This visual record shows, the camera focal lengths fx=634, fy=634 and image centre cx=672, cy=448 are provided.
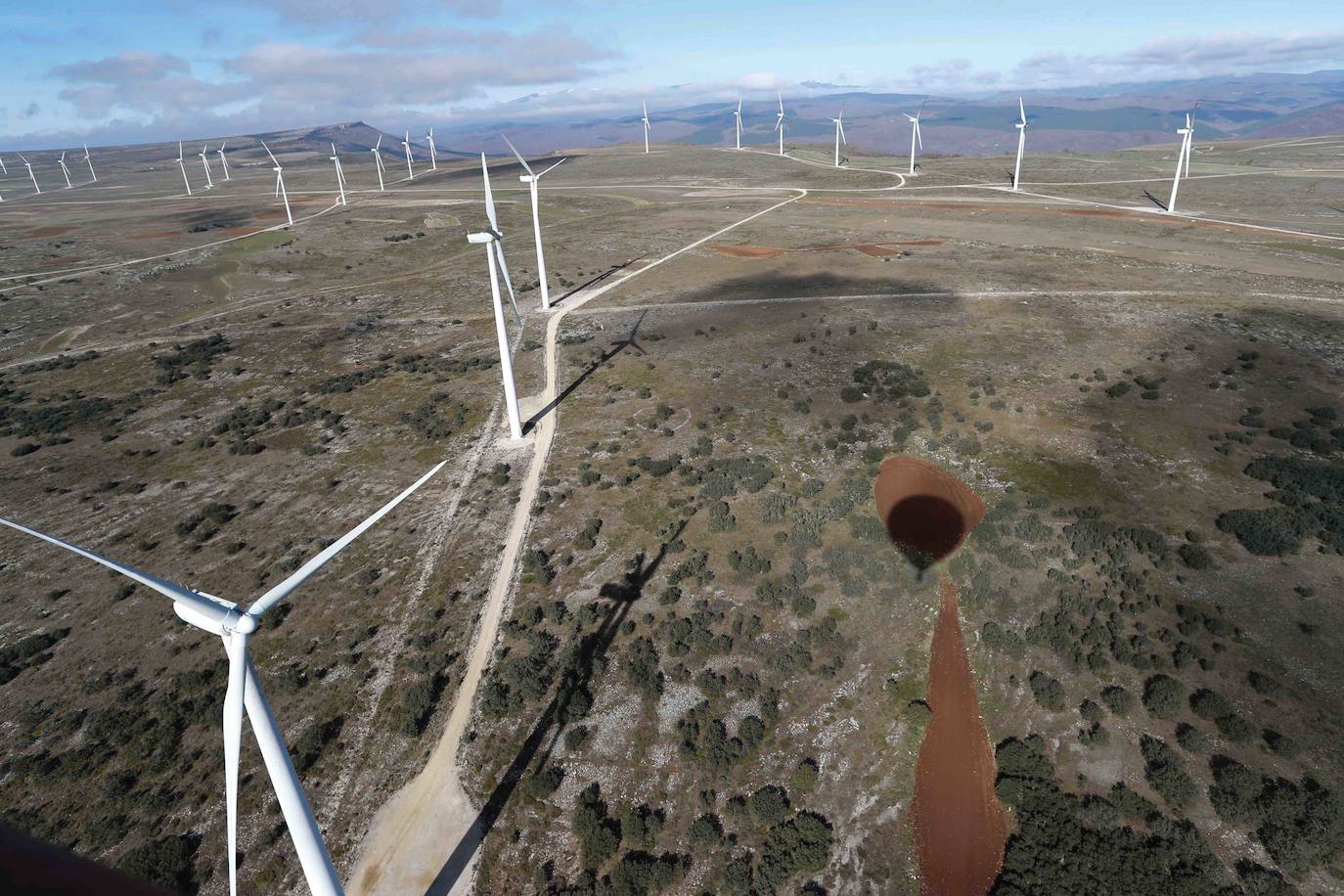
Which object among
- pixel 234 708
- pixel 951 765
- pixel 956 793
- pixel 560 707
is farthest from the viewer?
pixel 560 707

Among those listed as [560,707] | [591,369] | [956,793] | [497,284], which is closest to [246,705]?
[560,707]

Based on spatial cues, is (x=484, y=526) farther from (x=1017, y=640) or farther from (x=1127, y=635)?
(x=1127, y=635)

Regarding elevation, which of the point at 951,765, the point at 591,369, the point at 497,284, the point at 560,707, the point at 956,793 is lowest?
the point at 956,793

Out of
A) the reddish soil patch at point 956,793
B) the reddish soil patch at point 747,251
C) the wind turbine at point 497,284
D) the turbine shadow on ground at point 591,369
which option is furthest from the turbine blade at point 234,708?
the reddish soil patch at point 747,251

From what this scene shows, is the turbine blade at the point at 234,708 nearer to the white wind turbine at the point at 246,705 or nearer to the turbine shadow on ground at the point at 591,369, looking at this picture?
the white wind turbine at the point at 246,705

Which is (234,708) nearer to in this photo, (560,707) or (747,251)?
(560,707)

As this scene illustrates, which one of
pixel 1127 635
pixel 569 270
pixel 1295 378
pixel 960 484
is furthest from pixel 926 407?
pixel 569 270
